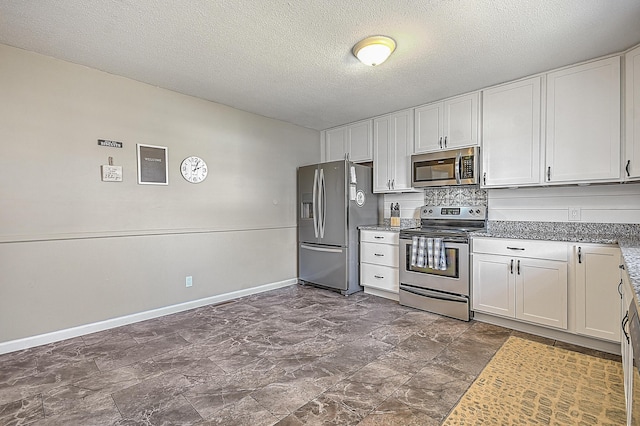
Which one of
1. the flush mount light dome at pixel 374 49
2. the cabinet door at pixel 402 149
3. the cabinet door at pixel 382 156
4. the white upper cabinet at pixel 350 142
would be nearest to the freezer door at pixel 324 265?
the cabinet door at pixel 382 156

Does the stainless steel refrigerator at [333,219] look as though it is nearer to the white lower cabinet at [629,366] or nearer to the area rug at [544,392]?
the area rug at [544,392]

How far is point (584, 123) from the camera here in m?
2.76

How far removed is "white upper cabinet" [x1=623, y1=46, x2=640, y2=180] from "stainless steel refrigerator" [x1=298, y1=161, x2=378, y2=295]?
2689 millimetres

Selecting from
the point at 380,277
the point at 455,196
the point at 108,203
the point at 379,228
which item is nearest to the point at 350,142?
the point at 379,228

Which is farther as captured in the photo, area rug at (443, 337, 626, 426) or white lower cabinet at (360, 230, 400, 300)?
white lower cabinet at (360, 230, 400, 300)

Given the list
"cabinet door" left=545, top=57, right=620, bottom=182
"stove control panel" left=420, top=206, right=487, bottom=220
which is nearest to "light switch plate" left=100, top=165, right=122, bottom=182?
"stove control panel" left=420, top=206, right=487, bottom=220

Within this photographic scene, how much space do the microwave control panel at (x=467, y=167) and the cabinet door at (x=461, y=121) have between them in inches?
6.6

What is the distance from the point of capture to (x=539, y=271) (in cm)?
276

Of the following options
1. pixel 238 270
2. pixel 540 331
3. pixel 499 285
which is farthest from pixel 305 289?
pixel 540 331

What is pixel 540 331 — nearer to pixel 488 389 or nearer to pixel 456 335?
pixel 456 335

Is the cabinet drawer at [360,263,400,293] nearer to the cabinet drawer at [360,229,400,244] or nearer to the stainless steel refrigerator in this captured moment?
the stainless steel refrigerator

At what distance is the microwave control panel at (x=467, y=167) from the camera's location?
3444mm

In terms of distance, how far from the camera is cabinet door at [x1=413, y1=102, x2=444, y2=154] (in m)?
3.72

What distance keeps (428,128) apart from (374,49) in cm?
Result: 168
